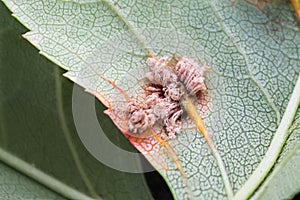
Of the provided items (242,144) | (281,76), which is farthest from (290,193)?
(281,76)

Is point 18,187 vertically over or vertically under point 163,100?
under

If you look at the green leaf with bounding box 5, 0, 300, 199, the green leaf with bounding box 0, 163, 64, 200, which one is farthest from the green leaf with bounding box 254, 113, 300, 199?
the green leaf with bounding box 0, 163, 64, 200

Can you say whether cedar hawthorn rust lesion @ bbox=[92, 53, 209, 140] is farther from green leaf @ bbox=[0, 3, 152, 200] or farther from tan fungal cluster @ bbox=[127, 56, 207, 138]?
green leaf @ bbox=[0, 3, 152, 200]

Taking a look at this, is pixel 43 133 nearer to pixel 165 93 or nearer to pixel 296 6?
pixel 165 93

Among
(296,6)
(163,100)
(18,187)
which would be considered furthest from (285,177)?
(18,187)

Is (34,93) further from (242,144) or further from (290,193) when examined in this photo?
(290,193)
